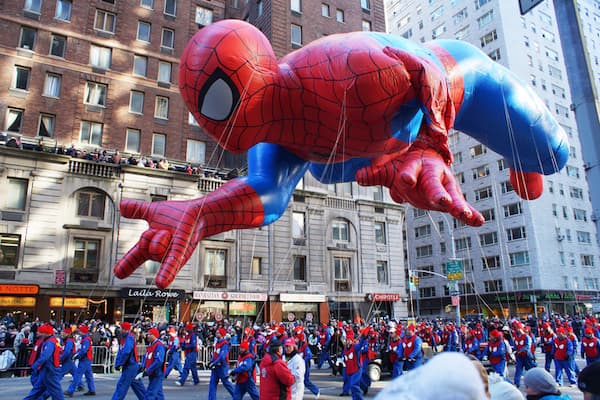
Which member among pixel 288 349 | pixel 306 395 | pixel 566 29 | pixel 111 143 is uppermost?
pixel 111 143

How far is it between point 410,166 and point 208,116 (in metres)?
3.04

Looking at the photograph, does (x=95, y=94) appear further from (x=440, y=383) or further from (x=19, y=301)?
(x=440, y=383)

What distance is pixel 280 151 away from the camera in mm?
8320

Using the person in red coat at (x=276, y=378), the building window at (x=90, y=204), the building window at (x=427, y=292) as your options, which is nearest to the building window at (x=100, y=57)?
the building window at (x=90, y=204)

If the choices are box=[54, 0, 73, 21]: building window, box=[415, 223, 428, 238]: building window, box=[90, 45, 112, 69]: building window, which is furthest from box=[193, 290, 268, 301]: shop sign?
box=[415, 223, 428, 238]: building window

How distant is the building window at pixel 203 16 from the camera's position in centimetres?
3541

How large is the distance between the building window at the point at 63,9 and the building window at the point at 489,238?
41796 mm

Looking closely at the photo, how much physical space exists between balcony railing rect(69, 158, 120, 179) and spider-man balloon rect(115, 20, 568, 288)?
21657mm

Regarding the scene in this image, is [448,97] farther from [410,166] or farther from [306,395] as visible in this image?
[306,395]

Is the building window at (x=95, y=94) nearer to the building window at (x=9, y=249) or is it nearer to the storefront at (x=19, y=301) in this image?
the building window at (x=9, y=249)

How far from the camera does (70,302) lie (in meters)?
26.5

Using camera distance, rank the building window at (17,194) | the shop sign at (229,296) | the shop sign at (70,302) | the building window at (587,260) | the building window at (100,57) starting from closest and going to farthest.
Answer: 1. the building window at (17,194)
2. the shop sign at (70,302)
3. the shop sign at (229,296)
4. the building window at (100,57)
5. the building window at (587,260)

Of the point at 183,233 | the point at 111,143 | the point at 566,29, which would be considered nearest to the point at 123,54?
the point at 111,143

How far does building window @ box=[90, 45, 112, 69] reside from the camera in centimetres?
3088
